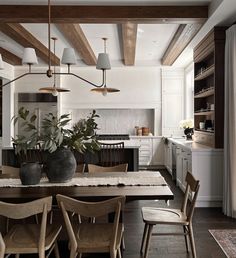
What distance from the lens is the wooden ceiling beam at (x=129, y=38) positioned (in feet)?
17.3

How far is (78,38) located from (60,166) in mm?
3754

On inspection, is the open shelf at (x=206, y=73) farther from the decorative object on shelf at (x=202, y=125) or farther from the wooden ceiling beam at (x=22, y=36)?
the wooden ceiling beam at (x=22, y=36)

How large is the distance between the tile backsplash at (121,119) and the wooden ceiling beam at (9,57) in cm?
223

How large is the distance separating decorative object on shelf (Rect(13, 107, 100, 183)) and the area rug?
176 centimetres

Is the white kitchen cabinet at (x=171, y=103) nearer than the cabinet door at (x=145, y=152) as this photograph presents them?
No

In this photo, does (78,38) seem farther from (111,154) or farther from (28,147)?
(28,147)

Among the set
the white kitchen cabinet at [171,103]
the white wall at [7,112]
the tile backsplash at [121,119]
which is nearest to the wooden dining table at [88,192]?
the white wall at [7,112]

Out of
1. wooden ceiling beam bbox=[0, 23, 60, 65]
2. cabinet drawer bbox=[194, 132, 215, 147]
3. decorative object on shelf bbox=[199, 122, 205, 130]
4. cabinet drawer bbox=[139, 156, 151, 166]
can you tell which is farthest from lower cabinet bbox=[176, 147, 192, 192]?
wooden ceiling beam bbox=[0, 23, 60, 65]

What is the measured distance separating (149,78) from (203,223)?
5627mm

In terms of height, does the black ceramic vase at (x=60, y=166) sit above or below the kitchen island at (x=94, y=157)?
above

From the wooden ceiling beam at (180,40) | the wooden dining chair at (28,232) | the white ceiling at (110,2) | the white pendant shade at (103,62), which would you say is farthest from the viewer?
the wooden ceiling beam at (180,40)

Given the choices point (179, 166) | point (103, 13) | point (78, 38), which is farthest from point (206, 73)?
point (78, 38)

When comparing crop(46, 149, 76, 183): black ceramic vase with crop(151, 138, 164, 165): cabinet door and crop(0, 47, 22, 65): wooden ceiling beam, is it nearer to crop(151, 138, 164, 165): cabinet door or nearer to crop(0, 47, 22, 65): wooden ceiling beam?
crop(0, 47, 22, 65): wooden ceiling beam

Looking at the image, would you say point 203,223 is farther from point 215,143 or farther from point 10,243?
point 10,243
